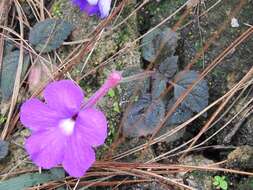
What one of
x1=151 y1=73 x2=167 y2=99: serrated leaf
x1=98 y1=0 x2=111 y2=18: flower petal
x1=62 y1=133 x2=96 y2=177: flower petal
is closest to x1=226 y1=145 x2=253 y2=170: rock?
x1=151 y1=73 x2=167 y2=99: serrated leaf

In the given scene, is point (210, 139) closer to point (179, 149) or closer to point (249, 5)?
point (179, 149)

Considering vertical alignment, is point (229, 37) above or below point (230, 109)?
above

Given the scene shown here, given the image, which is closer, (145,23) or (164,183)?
(164,183)

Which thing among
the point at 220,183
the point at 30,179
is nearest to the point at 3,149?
the point at 30,179

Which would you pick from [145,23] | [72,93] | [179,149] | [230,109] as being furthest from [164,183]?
[145,23]

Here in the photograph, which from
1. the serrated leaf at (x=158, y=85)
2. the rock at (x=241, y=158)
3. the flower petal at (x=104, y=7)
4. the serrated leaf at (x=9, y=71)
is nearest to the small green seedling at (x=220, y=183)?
the rock at (x=241, y=158)

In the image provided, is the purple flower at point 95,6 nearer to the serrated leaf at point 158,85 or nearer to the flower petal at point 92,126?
the serrated leaf at point 158,85

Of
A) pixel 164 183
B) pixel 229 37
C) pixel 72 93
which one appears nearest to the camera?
pixel 72 93
